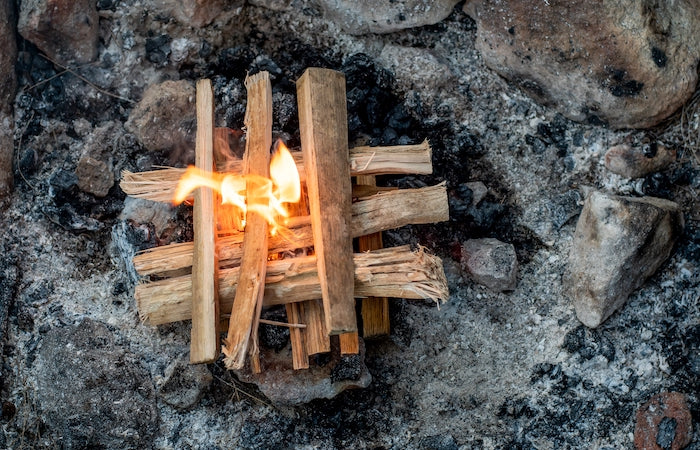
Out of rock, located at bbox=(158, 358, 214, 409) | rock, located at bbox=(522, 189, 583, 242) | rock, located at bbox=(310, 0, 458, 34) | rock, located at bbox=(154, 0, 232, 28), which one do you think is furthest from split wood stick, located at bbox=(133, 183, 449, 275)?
rock, located at bbox=(154, 0, 232, 28)

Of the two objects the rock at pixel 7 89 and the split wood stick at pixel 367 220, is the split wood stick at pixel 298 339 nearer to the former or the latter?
the split wood stick at pixel 367 220

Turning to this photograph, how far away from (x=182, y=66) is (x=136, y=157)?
1.86 feet

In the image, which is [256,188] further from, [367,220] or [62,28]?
[62,28]

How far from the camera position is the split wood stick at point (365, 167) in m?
3.40

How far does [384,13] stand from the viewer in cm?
389

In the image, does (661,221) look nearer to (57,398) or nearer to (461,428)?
(461,428)

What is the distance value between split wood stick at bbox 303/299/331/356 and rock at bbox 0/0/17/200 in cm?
179

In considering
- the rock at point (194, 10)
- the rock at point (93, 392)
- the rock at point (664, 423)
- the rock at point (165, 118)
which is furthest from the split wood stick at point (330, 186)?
the rock at point (664, 423)

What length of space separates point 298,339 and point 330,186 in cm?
75

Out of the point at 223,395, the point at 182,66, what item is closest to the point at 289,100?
the point at 182,66

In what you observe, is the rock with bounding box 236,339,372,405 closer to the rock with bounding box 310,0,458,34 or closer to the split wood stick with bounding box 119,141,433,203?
the split wood stick with bounding box 119,141,433,203

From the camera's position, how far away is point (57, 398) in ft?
12.0

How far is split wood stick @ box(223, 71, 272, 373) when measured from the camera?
10.5 feet

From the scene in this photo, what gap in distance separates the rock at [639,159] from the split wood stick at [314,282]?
1.19m
